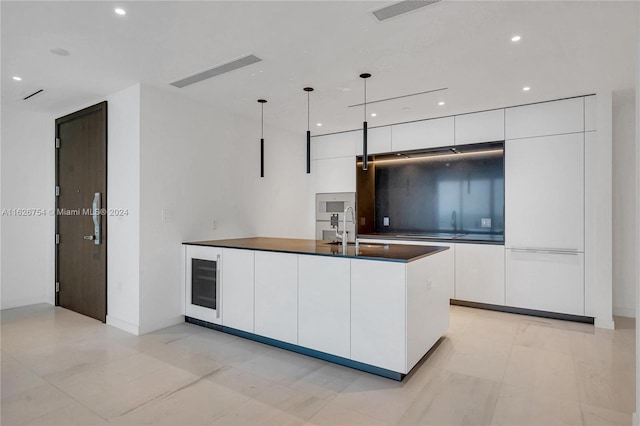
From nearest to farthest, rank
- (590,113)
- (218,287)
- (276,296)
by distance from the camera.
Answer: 1. (276,296)
2. (218,287)
3. (590,113)

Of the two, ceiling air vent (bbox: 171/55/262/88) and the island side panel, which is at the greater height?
ceiling air vent (bbox: 171/55/262/88)

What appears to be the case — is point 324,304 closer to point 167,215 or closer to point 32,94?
point 167,215

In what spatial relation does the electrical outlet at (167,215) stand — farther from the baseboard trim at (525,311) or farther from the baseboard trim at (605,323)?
the baseboard trim at (605,323)

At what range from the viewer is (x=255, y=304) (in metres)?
3.54

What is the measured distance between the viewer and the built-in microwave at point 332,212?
589 centimetres

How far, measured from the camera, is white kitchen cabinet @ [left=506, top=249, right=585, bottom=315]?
4176 millimetres

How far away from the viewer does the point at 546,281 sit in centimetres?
433

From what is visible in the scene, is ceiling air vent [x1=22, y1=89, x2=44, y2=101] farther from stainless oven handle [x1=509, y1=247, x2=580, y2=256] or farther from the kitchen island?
stainless oven handle [x1=509, y1=247, x2=580, y2=256]

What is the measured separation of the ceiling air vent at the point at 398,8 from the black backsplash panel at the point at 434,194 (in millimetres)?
3020

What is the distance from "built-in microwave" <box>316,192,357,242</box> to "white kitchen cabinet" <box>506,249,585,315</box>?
2.36 m

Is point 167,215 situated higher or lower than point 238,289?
higher

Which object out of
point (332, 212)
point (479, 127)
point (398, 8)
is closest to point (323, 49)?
point (398, 8)

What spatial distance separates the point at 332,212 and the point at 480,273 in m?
2.50

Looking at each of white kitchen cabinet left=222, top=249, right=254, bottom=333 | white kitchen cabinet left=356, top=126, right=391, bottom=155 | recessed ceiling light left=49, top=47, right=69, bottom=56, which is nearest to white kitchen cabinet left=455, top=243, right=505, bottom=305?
white kitchen cabinet left=356, top=126, right=391, bottom=155
